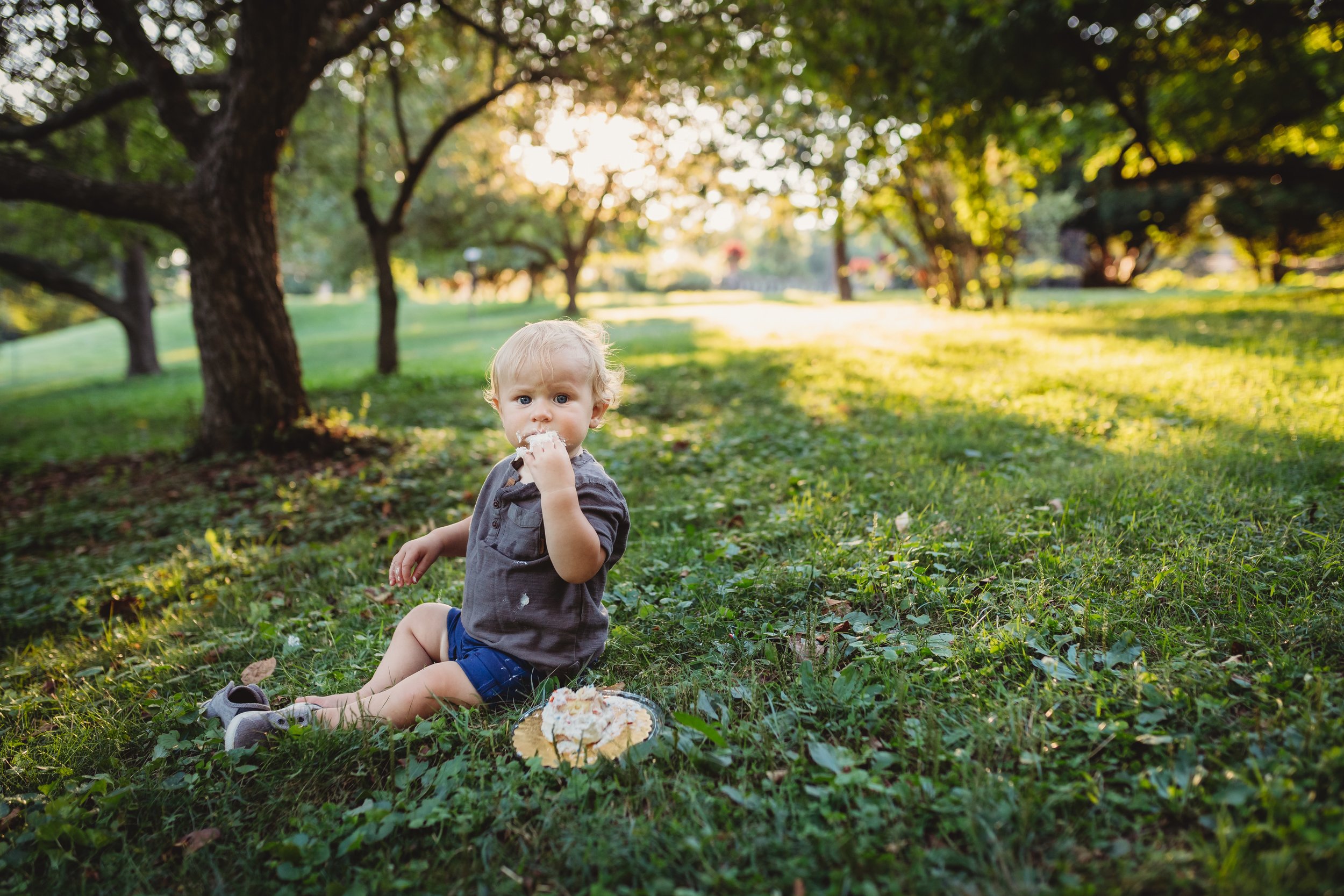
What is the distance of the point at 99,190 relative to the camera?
5.91 meters

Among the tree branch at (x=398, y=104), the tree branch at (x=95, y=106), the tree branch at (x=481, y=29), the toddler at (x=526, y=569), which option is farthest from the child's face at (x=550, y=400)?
the tree branch at (x=398, y=104)

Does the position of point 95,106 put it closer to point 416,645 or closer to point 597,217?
point 416,645

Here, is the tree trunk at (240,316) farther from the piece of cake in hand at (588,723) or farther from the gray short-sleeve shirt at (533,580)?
the piece of cake in hand at (588,723)

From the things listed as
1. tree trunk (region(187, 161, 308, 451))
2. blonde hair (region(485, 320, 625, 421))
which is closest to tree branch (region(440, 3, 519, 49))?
tree trunk (region(187, 161, 308, 451))

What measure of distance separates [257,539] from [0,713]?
1.86 meters

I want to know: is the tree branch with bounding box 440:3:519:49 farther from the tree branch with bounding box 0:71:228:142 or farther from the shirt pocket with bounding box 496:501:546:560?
the shirt pocket with bounding box 496:501:546:560

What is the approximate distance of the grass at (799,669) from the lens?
66.5 inches

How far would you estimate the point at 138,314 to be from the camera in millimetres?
17797

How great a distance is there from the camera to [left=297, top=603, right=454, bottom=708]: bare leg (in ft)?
8.45

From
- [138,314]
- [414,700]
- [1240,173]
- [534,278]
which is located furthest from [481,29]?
[534,278]

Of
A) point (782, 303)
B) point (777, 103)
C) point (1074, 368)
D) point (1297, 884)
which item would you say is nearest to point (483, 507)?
point (1297, 884)

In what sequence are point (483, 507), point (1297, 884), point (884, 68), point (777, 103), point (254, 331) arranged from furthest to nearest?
point (777, 103)
point (884, 68)
point (254, 331)
point (483, 507)
point (1297, 884)

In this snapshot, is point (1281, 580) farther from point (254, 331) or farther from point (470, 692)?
point (254, 331)

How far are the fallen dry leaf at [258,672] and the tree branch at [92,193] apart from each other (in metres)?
4.91
